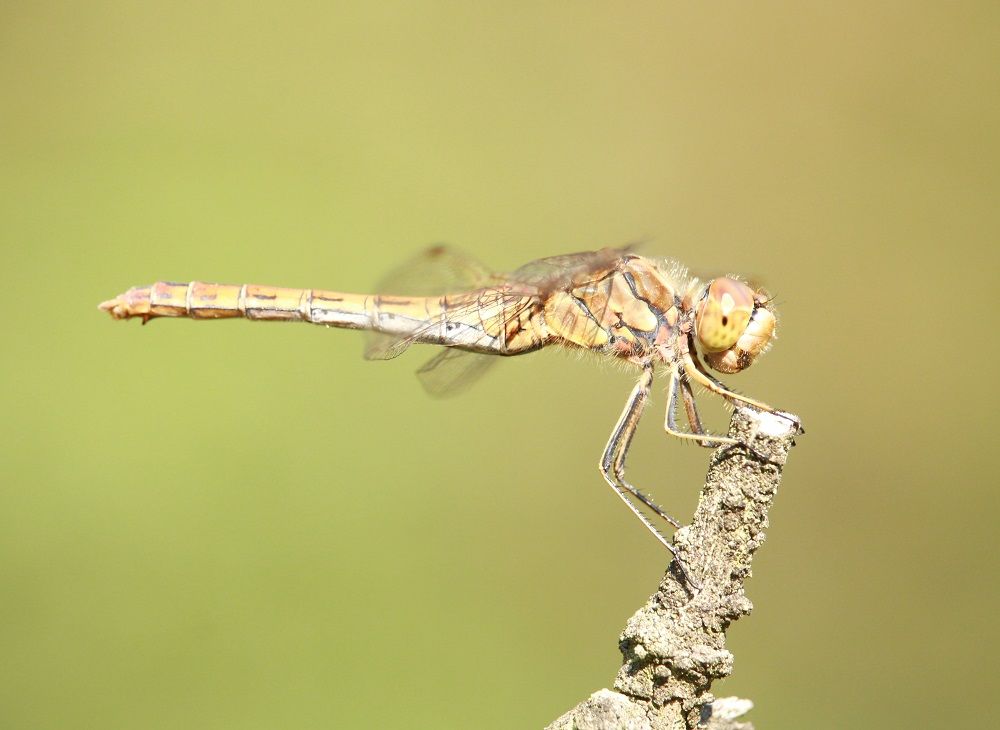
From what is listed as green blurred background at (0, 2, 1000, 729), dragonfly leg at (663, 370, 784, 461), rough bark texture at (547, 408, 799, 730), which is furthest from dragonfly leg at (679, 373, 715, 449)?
green blurred background at (0, 2, 1000, 729)

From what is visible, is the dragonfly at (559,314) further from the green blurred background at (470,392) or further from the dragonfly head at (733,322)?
the green blurred background at (470,392)

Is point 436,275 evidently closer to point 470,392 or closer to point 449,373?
point 449,373

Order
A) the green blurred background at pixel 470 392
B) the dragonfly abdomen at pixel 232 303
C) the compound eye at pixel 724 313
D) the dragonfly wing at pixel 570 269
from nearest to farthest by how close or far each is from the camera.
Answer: the compound eye at pixel 724 313 < the dragonfly wing at pixel 570 269 < the dragonfly abdomen at pixel 232 303 < the green blurred background at pixel 470 392

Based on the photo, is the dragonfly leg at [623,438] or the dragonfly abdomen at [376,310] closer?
the dragonfly leg at [623,438]

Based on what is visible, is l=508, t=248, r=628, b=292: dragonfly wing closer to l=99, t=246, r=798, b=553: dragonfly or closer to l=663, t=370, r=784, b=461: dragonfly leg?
l=99, t=246, r=798, b=553: dragonfly

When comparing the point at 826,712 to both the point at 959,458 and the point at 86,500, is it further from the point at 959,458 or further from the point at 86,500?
the point at 86,500

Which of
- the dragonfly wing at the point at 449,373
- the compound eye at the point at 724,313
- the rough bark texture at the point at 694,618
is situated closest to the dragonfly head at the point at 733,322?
the compound eye at the point at 724,313

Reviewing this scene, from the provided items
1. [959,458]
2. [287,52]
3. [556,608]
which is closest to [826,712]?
[556,608]

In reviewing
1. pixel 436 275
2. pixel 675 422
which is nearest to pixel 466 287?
pixel 436 275
